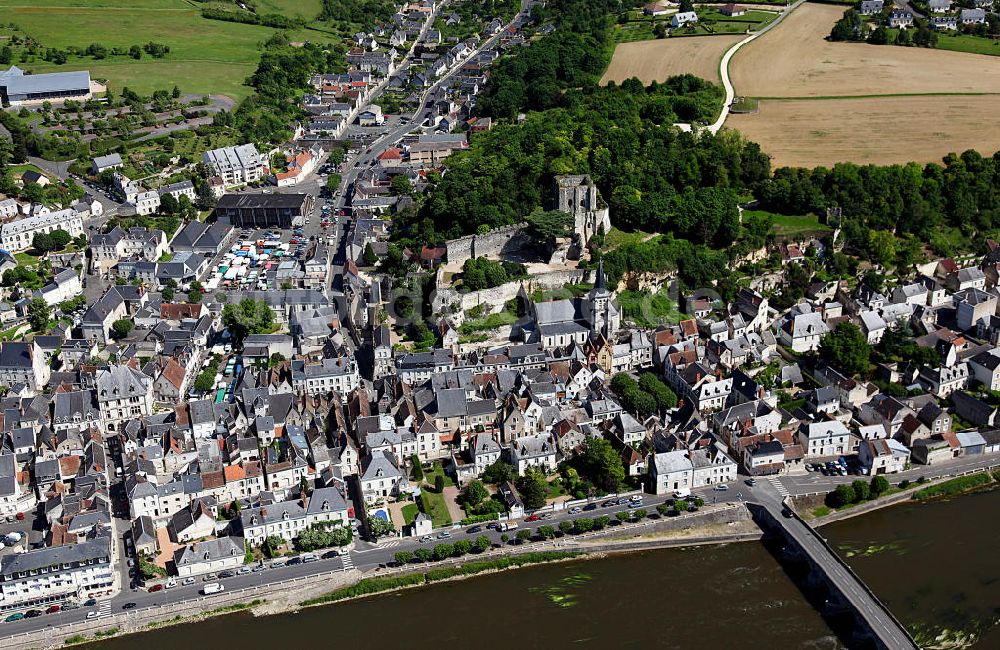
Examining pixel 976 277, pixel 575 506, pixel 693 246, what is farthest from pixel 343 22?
pixel 575 506

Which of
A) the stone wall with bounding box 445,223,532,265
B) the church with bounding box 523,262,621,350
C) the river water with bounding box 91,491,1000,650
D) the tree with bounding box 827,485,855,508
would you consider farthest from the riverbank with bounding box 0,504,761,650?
the stone wall with bounding box 445,223,532,265

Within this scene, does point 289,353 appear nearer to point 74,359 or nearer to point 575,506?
point 74,359

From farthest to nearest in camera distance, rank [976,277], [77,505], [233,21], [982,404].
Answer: [233,21] → [976,277] → [982,404] → [77,505]

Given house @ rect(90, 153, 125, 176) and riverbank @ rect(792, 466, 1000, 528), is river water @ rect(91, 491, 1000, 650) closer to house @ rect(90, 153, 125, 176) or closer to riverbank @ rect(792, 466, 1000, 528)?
riverbank @ rect(792, 466, 1000, 528)

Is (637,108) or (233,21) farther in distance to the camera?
(233,21)

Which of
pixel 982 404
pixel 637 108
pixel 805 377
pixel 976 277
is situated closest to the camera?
pixel 982 404

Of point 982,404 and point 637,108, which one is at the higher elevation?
point 637,108

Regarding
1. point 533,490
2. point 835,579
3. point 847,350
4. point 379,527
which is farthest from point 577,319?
point 835,579

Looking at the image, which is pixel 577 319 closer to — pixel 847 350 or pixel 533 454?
pixel 533 454

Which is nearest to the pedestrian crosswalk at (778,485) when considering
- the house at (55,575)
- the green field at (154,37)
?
the house at (55,575)
